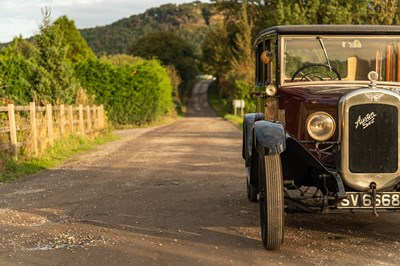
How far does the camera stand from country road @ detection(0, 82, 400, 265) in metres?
5.20

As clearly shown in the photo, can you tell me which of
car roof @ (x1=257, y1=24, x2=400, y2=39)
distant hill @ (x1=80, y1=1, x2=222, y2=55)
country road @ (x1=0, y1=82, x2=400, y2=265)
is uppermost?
distant hill @ (x1=80, y1=1, x2=222, y2=55)

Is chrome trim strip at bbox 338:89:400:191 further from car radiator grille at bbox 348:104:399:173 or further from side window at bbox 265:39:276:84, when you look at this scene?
side window at bbox 265:39:276:84

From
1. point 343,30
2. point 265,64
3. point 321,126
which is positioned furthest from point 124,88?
point 321,126

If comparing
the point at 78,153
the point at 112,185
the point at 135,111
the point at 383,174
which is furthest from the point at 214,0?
the point at 383,174

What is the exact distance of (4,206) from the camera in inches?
313

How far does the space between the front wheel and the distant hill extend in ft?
383

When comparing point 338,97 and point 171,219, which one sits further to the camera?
point 171,219

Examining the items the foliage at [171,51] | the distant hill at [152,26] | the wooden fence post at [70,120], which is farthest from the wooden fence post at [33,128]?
the distant hill at [152,26]

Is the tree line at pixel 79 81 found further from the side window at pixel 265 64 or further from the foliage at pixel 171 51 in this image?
the foliage at pixel 171 51

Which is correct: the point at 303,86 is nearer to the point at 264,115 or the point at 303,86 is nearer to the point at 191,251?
the point at 264,115

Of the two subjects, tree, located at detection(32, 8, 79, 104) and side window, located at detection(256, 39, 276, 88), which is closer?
side window, located at detection(256, 39, 276, 88)

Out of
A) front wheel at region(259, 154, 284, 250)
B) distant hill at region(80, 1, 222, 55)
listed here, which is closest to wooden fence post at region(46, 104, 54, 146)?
front wheel at region(259, 154, 284, 250)

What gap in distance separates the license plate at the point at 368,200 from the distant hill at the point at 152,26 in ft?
383

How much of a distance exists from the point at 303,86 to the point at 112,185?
4579mm
